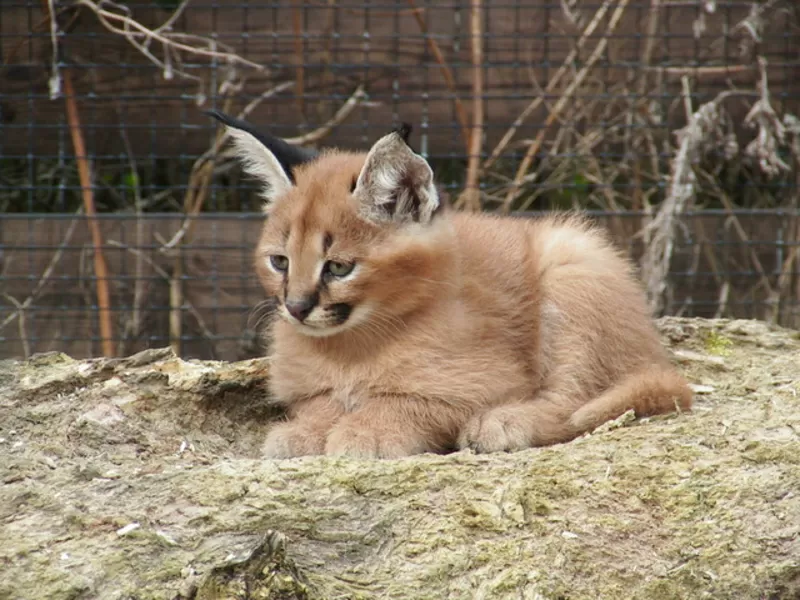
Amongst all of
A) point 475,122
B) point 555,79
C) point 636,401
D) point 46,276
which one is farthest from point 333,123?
point 636,401

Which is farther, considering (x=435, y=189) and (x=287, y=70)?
(x=287, y=70)

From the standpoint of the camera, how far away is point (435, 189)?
151 inches

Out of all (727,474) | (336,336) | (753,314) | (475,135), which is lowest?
(753,314)

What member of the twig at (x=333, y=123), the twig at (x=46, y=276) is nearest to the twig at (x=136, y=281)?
the twig at (x=46, y=276)

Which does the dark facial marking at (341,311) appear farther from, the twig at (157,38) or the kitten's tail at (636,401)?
the twig at (157,38)

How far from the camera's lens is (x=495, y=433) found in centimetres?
366

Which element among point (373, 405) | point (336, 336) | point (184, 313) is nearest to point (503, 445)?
point (373, 405)

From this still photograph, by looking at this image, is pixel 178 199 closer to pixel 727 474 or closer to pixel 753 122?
pixel 753 122

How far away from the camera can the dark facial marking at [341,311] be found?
3.61m

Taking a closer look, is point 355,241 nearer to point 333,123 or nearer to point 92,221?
point 333,123

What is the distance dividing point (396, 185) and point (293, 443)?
3.10ft

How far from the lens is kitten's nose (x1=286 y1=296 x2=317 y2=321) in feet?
11.7

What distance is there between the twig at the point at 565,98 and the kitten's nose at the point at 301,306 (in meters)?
3.42

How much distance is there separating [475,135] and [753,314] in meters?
2.31
